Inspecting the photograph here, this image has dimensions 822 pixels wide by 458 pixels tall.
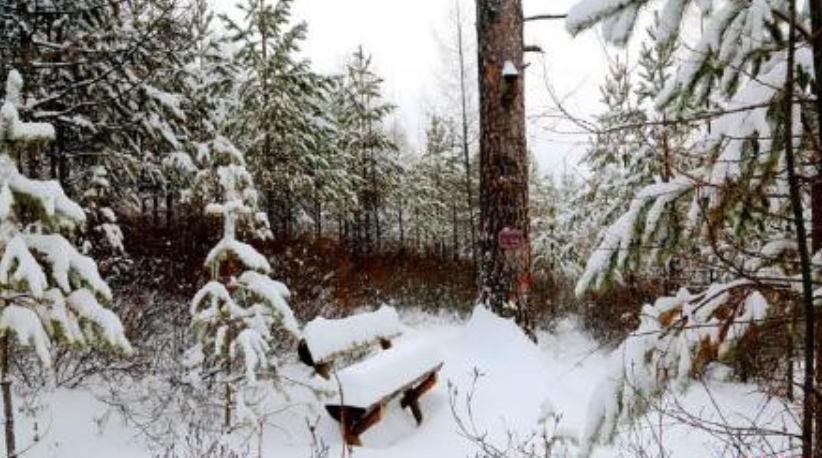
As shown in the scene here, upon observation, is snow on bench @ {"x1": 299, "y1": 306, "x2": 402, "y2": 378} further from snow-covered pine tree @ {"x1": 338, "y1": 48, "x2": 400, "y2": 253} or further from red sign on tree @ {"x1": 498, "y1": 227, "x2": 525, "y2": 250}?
snow-covered pine tree @ {"x1": 338, "y1": 48, "x2": 400, "y2": 253}

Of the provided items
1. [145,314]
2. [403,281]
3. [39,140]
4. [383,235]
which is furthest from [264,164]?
[383,235]

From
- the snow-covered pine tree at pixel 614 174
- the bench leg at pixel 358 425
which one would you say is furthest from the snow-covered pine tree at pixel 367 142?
the bench leg at pixel 358 425

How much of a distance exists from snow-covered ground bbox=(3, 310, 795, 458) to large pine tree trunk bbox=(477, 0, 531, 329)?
0.35m

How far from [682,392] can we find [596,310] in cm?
1086

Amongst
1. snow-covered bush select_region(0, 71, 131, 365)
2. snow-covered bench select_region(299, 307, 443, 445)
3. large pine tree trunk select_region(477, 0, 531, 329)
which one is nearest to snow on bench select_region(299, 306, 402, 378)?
snow-covered bench select_region(299, 307, 443, 445)

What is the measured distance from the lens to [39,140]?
356 cm

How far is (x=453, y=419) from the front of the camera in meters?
5.36

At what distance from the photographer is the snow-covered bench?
15.6 ft

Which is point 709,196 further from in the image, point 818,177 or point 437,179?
point 437,179

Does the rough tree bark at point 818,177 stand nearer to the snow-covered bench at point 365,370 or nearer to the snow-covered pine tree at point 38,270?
the snow-covered bench at point 365,370

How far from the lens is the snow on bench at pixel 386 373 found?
186 inches

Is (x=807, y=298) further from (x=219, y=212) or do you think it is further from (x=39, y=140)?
(x=219, y=212)

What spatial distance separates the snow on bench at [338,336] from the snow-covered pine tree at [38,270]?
168 cm

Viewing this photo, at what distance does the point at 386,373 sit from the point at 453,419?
676 millimetres
